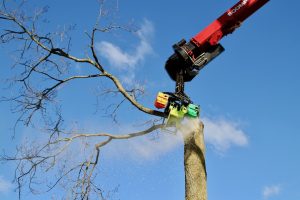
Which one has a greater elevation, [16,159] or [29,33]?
[29,33]

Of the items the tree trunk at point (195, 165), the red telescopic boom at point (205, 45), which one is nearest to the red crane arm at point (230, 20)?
the red telescopic boom at point (205, 45)

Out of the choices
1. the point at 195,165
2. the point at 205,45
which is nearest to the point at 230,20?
the point at 205,45

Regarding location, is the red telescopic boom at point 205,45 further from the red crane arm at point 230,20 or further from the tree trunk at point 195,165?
the tree trunk at point 195,165

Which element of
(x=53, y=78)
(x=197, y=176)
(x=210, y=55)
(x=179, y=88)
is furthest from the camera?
(x=53, y=78)

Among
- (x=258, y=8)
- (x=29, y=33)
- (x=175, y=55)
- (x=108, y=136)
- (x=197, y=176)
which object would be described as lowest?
(x=197, y=176)

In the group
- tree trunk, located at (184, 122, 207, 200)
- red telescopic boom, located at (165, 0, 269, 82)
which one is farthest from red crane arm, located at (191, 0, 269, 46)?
tree trunk, located at (184, 122, 207, 200)

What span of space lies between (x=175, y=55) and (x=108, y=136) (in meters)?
1.92

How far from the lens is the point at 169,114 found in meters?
6.98

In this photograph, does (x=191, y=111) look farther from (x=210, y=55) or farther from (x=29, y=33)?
(x=29, y=33)

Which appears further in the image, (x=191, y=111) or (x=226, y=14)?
(x=226, y=14)

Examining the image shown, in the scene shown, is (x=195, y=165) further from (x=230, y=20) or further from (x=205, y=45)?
(x=230, y=20)

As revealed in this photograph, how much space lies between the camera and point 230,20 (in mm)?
8094

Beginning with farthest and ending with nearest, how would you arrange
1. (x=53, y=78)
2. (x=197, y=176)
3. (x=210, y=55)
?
(x=53, y=78), (x=210, y=55), (x=197, y=176)

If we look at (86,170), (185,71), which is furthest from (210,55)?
(86,170)
